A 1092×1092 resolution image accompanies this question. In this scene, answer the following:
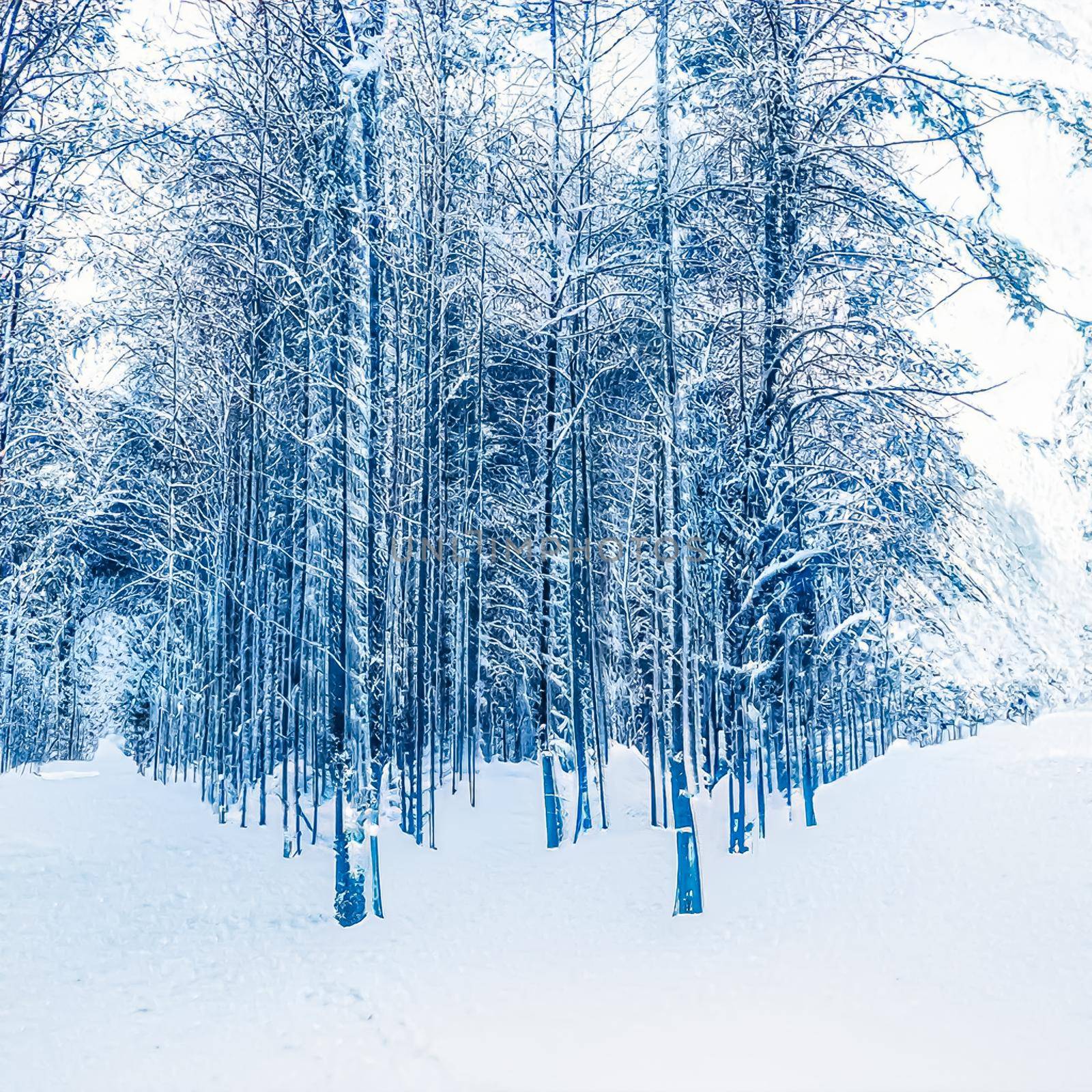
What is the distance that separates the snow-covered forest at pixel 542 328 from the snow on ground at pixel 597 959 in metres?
0.90

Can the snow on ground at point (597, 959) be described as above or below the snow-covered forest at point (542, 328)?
below

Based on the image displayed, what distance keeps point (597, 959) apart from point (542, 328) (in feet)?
28.1

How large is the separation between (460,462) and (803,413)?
849cm

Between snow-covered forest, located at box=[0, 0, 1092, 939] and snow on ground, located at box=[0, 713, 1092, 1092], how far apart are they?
90cm

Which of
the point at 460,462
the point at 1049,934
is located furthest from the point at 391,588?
the point at 1049,934

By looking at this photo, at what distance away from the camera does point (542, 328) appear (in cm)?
1255

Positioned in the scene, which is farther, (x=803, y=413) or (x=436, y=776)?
(x=436, y=776)

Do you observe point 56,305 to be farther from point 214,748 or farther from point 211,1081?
point 211,1081

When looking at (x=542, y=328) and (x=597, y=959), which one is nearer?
(x=597, y=959)

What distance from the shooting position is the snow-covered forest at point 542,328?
9.16 meters

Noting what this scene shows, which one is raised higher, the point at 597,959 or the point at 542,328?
the point at 542,328

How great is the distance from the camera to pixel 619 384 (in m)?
17.2

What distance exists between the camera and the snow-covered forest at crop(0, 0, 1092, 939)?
30.1 ft

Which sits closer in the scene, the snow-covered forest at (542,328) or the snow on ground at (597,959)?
the snow on ground at (597,959)
